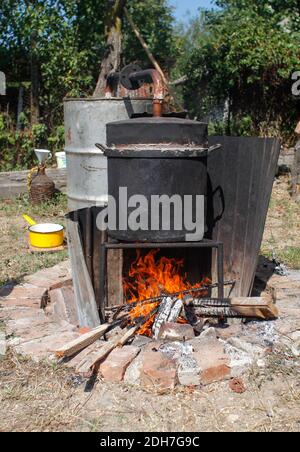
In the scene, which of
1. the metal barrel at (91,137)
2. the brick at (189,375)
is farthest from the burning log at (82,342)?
the metal barrel at (91,137)

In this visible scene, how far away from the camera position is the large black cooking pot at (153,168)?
278 centimetres

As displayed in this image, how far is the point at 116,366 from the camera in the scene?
2520 millimetres

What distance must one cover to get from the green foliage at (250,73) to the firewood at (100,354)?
661cm

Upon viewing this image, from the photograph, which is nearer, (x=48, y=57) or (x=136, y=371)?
(x=136, y=371)

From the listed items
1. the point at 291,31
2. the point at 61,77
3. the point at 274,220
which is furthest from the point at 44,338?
the point at 291,31

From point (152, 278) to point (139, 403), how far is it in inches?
40.2

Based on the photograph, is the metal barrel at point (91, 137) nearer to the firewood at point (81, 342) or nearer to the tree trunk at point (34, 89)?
the firewood at point (81, 342)

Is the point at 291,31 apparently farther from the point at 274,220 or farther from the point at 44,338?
the point at 44,338

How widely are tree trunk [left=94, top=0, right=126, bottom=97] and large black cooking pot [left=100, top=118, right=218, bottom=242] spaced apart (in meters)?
5.17

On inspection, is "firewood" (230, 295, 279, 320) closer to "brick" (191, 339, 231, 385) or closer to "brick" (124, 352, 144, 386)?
"brick" (191, 339, 231, 385)

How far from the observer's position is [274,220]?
6293 mm

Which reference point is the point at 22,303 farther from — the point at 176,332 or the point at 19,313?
the point at 176,332

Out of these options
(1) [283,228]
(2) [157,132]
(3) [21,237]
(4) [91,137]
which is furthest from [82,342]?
(1) [283,228]

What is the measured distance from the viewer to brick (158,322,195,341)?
2.76 meters
